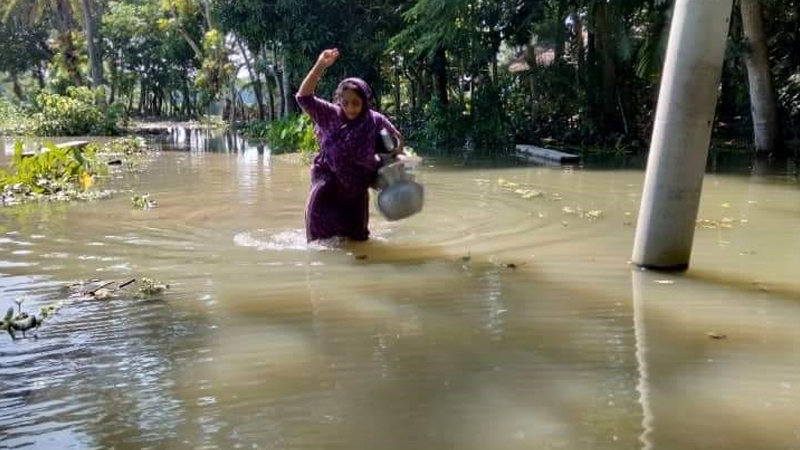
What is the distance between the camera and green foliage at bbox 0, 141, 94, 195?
9.56m

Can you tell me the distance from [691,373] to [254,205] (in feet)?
20.6

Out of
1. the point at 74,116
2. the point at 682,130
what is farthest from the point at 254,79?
the point at 682,130

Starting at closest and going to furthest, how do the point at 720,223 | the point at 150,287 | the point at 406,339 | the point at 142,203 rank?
the point at 406,339 → the point at 150,287 → the point at 720,223 → the point at 142,203

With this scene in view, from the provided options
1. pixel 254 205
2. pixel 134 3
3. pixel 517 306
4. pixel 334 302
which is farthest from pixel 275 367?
pixel 134 3

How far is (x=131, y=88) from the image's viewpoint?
4919 cm

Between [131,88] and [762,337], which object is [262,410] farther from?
[131,88]

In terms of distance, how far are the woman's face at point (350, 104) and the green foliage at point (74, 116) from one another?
22691 millimetres

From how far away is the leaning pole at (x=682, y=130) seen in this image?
483 centimetres

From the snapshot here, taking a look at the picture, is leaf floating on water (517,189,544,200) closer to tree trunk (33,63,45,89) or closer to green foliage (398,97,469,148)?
green foliage (398,97,469,148)

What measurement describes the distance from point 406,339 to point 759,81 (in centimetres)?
1249

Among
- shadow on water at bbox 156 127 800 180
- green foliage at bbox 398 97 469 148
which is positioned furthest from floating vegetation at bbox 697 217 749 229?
green foliage at bbox 398 97 469 148

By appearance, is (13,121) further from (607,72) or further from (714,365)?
(714,365)

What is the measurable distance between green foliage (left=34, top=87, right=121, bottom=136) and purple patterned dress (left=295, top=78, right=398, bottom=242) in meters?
22.4

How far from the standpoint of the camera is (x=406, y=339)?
388 centimetres
